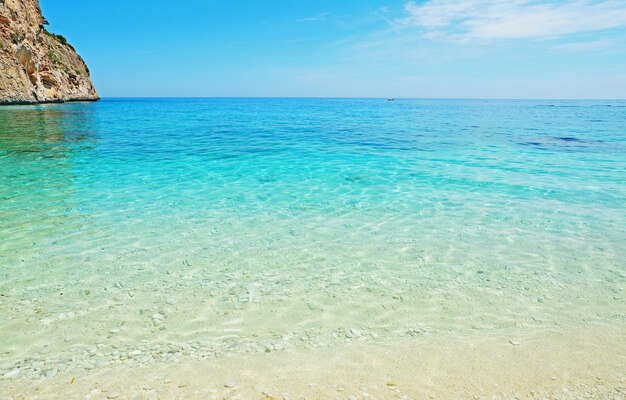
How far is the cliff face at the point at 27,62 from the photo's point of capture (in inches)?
1742

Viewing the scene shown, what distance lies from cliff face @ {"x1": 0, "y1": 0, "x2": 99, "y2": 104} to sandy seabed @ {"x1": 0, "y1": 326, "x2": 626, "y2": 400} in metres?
56.1

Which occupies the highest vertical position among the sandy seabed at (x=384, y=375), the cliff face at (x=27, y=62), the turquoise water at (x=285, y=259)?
the cliff face at (x=27, y=62)

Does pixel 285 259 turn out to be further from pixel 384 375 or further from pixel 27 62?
pixel 27 62

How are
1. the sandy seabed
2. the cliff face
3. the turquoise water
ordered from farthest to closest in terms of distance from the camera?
the cliff face < the turquoise water < the sandy seabed

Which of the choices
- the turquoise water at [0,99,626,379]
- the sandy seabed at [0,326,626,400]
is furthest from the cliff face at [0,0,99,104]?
the sandy seabed at [0,326,626,400]

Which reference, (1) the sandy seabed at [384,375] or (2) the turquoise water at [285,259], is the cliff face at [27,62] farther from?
(1) the sandy seabed at [384,375]

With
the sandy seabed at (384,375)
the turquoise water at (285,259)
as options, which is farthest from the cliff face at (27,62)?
the sandy seabed at (384,375)

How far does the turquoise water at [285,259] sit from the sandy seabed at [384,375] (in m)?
0.19

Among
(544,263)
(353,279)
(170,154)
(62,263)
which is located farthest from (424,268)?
(170,154)

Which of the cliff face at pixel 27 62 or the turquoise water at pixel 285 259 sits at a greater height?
the cliff face at pixel 27 62

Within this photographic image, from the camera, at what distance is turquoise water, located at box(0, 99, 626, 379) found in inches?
154

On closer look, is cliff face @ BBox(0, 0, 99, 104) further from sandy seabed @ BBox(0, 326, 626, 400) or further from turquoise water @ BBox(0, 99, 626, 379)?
sandy seabed @ BBox(0, 326, 626, 400)

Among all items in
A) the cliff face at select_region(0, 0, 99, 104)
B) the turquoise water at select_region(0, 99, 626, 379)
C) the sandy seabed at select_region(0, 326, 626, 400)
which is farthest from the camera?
the cliff face at select_region(0, 0, 99, 104)

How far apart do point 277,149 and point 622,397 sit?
16.2 m
